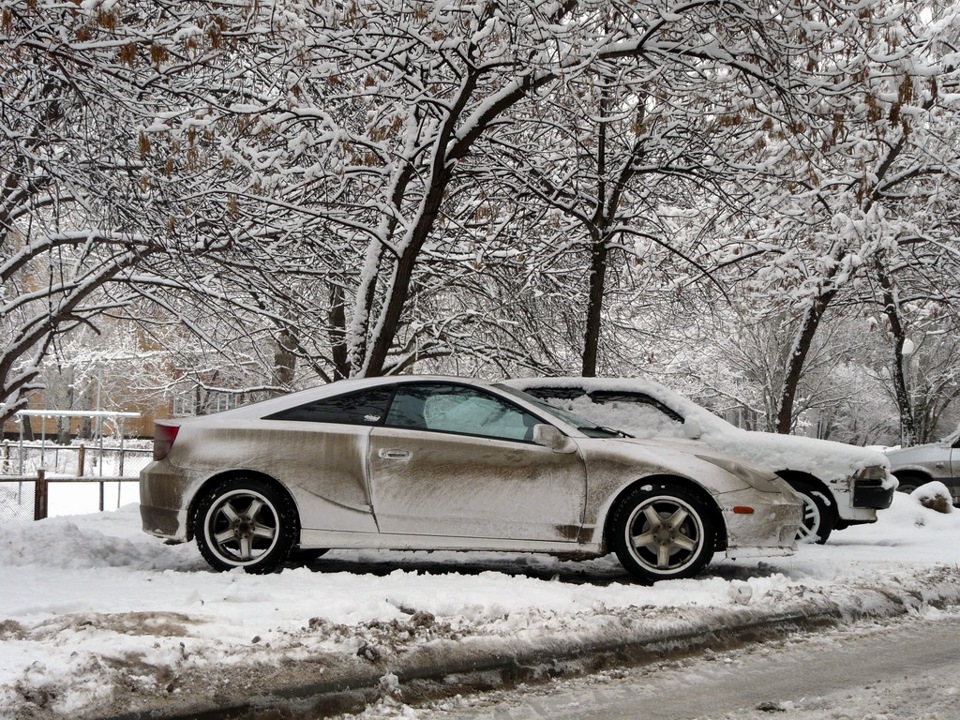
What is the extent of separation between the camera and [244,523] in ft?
21.5

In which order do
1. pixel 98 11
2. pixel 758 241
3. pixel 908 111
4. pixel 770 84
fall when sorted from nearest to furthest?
pixel 98 11
pixel 770 84
pixel 908 111
pixel 758 241

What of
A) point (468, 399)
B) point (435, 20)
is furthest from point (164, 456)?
point (435, 20)

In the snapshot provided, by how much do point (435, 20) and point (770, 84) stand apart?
287 centimetres

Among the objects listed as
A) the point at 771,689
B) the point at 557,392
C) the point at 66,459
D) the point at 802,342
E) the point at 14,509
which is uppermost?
the point at 802,342

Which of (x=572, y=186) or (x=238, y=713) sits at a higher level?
(x=572, y=186)

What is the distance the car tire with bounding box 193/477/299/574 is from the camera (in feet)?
21.3

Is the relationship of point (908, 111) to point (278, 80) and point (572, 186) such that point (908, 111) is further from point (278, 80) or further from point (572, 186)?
point (278, 80)

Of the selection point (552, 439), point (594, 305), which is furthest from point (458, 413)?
point (594, 305)

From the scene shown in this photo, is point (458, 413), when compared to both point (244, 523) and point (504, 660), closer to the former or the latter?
point (244, 523)

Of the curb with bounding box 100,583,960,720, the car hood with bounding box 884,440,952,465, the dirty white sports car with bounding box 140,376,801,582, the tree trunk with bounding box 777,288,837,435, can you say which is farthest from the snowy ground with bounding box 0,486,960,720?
the tree trunk with bounding box 777,288,837,435

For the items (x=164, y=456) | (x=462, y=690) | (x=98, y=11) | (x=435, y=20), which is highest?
(x=435, y=20)

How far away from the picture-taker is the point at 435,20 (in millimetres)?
8266

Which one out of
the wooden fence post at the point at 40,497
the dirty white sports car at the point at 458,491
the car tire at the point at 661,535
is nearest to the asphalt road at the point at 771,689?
the car tire at the point at 661,535

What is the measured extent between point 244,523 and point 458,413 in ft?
5.32
